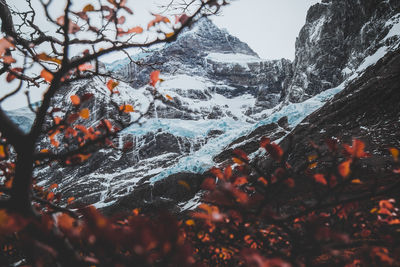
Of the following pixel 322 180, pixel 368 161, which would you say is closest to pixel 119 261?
pixel 322 180

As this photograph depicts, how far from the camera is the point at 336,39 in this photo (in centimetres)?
4703

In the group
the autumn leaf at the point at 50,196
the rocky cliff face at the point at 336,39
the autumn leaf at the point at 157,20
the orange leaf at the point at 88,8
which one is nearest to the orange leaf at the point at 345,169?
the autumn leaf at the point at 157,20

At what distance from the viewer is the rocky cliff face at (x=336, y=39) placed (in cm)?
3135

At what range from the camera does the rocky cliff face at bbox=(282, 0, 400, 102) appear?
31355 mm

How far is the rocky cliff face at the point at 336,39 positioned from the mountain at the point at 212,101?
0.23m

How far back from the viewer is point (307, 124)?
46.7 ft

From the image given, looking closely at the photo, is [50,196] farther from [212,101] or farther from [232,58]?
[232,58]

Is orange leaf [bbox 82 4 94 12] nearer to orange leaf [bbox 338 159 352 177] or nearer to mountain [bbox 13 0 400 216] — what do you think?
mountain [bbox 13 0 400 216]

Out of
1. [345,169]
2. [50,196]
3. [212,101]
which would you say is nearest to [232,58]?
[212,101]

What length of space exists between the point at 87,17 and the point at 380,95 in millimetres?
14507

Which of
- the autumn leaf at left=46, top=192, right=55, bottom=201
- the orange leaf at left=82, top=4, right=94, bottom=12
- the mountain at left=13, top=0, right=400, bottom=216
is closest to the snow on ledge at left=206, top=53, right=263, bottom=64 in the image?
the mountain at left=13, top=0, right=400, bottom=216

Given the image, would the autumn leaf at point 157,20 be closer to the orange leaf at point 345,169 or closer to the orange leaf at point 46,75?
the orange leaf at point 46,75

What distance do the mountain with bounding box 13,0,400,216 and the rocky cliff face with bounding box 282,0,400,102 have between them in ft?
0.74

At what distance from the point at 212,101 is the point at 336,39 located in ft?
171
